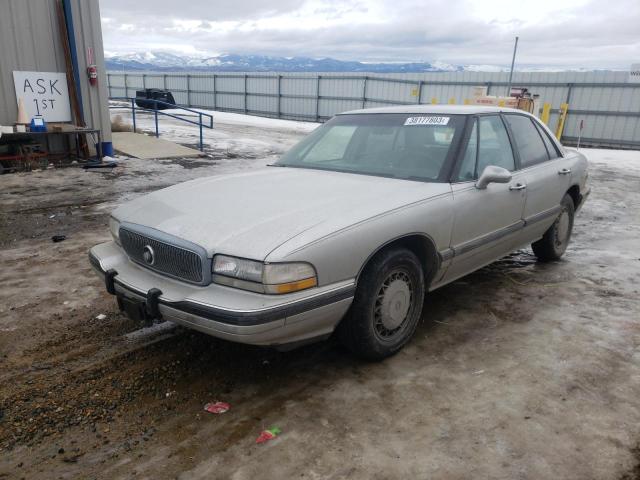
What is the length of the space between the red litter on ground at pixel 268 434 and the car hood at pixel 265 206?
896 mm

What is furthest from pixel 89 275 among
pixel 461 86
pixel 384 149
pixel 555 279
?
pixel 461 86

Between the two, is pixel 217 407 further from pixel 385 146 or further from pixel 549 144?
pixel 549 144

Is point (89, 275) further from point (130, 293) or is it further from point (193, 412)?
point (193, 412)

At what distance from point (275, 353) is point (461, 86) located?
70.9 ft

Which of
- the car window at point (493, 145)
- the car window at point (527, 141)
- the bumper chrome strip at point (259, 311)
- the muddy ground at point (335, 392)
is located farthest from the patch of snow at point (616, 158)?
the bumper chrome strip at point (259, 311)

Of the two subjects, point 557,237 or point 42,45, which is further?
point 42,45

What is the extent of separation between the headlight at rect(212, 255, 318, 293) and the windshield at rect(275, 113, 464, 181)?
4.50 feet

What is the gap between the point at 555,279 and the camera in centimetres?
479

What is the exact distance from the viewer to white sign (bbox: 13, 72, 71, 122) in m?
9.60

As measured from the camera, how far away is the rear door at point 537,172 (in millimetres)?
4297

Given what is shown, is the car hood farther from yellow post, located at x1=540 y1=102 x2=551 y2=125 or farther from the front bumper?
yellow post, located at x1=540 y1=102 x2=551 y2=125

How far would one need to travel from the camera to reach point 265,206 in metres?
2.97

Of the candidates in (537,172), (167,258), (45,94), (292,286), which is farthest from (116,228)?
(45,94)

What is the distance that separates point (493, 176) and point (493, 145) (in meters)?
0.65
